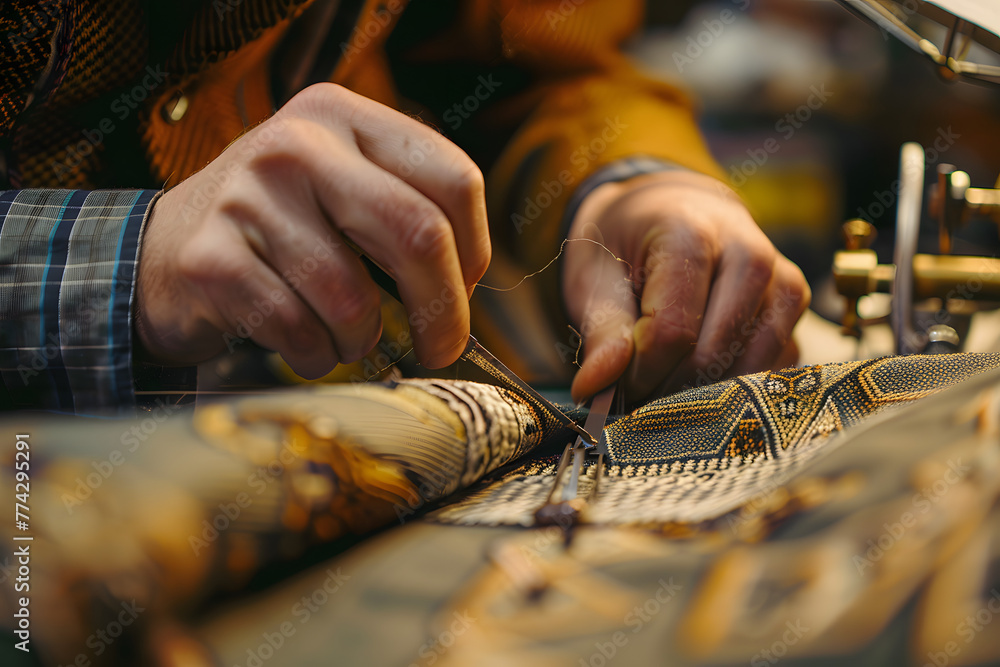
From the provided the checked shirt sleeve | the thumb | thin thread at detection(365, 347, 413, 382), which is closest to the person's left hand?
the thumb

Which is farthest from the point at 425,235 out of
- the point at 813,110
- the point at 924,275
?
the point at 813,110

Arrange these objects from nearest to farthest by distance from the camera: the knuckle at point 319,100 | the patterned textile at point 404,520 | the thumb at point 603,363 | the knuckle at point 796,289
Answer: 1. the patterned textile at point 404,520
2. the knuckle at point 319,100
3. the thumb at point 603,363
4. the knuckle at point 796,289

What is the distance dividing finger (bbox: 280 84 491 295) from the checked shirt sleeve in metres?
0.09

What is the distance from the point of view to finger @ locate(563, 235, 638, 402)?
32cm

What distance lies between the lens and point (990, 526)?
110mm

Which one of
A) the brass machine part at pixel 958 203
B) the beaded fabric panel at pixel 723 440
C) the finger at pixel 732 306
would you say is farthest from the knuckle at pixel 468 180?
the brass machine part at pixel 958 203

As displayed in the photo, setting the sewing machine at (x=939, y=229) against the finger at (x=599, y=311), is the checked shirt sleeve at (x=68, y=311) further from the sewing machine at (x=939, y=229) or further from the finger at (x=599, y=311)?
the sewing machine at (x=939, y=229)

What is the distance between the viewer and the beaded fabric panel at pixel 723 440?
174 millimetres

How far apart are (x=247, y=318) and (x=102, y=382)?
0.06 m

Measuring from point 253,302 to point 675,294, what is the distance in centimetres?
25

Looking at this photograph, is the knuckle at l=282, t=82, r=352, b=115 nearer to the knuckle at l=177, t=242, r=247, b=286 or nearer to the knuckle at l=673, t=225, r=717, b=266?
the knuckle at l=177, t=242, r=247, b=286

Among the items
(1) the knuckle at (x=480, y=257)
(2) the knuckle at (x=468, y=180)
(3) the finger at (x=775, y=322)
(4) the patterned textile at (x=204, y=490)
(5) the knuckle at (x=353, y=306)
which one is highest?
(2) the knuckle at (x=468, y=180)

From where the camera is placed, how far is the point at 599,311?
375 mm

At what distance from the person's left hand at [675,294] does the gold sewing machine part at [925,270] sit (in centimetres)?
5
